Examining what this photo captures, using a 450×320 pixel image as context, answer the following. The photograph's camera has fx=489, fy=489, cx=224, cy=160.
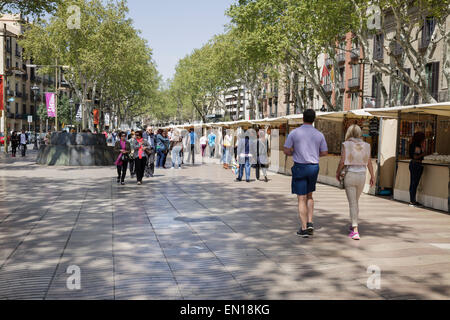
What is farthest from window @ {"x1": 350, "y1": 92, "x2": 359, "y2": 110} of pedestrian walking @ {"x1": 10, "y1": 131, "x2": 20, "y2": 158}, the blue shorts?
the blue shorts

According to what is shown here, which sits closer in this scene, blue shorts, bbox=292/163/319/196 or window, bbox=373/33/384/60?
blue shorts, bbox=292/163/319/196

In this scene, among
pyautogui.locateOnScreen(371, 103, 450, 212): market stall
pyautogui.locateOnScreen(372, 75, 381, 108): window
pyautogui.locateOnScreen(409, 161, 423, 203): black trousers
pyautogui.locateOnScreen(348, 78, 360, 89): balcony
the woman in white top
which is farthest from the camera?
pyautogui.locateOnScreen(348, 78, 360, 89): balcony

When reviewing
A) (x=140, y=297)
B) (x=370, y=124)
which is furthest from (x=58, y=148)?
(x=140, y=297)

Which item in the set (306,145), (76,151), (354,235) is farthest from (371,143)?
(76,151)

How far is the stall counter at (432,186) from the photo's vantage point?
395 inches

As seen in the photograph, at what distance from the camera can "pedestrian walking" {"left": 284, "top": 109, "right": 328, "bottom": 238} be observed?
267 inches

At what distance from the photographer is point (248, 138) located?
14.7 metres

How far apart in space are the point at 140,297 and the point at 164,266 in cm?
102

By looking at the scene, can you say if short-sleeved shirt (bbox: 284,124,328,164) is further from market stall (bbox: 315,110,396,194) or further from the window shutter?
the window shutter

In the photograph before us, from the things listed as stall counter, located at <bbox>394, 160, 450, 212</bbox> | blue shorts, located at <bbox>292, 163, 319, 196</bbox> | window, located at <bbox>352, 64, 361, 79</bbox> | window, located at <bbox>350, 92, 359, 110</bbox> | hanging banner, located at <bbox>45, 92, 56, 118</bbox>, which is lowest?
stall counter, located at <bbox>394, 160, 450, 212</bbox>

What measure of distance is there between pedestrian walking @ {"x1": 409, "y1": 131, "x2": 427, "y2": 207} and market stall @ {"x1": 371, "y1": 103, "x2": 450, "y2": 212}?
20 centimetres

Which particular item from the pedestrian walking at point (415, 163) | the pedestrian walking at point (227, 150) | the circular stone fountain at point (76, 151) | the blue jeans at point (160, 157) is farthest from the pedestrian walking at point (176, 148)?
the pedestrian walking at point (415, 163)

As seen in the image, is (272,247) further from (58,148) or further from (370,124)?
(58,148)

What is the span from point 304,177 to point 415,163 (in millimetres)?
4834
